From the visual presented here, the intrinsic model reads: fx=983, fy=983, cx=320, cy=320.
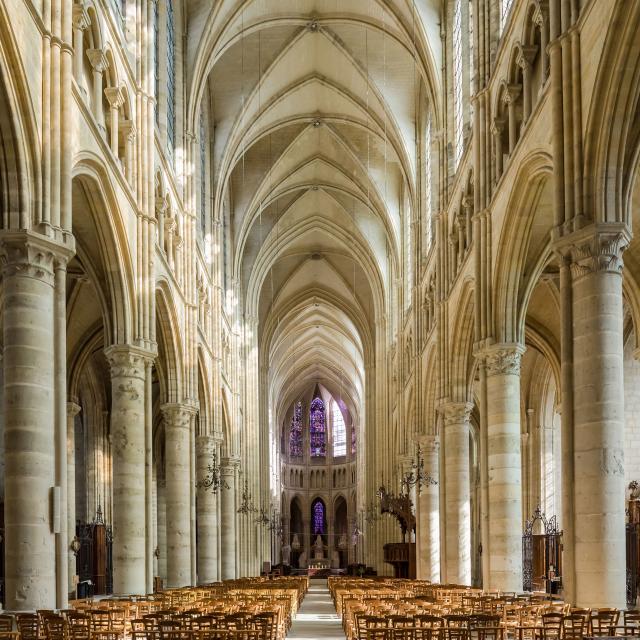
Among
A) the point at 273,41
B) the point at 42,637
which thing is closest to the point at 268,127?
the point at 273,41

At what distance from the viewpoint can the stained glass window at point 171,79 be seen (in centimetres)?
3278

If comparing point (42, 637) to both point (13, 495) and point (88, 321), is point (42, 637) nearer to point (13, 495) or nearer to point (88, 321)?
point (13, 495)

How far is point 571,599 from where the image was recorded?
52.1ft

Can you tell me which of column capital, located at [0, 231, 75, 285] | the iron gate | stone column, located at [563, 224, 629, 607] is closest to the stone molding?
column capital, located at [0, 231, 75, 285]

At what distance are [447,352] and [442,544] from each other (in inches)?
253

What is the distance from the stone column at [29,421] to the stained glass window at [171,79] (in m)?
17.3

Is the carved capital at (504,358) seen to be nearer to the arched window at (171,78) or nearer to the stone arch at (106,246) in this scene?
the stone arch at (106,246)

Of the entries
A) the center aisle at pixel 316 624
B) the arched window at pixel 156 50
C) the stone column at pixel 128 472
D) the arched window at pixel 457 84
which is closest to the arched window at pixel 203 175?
the arched window at pixel 156 50

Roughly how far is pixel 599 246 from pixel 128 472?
13.0m

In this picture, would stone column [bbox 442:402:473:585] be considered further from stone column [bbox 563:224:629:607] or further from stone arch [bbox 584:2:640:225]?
stone arch [bbox 584:2:640:225]

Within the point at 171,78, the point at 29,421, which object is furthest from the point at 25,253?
the point at 171,78

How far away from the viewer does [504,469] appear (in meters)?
24.2

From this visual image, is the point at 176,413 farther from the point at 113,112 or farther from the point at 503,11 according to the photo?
the point at 503,11

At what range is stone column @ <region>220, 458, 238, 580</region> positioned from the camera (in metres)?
48.0
